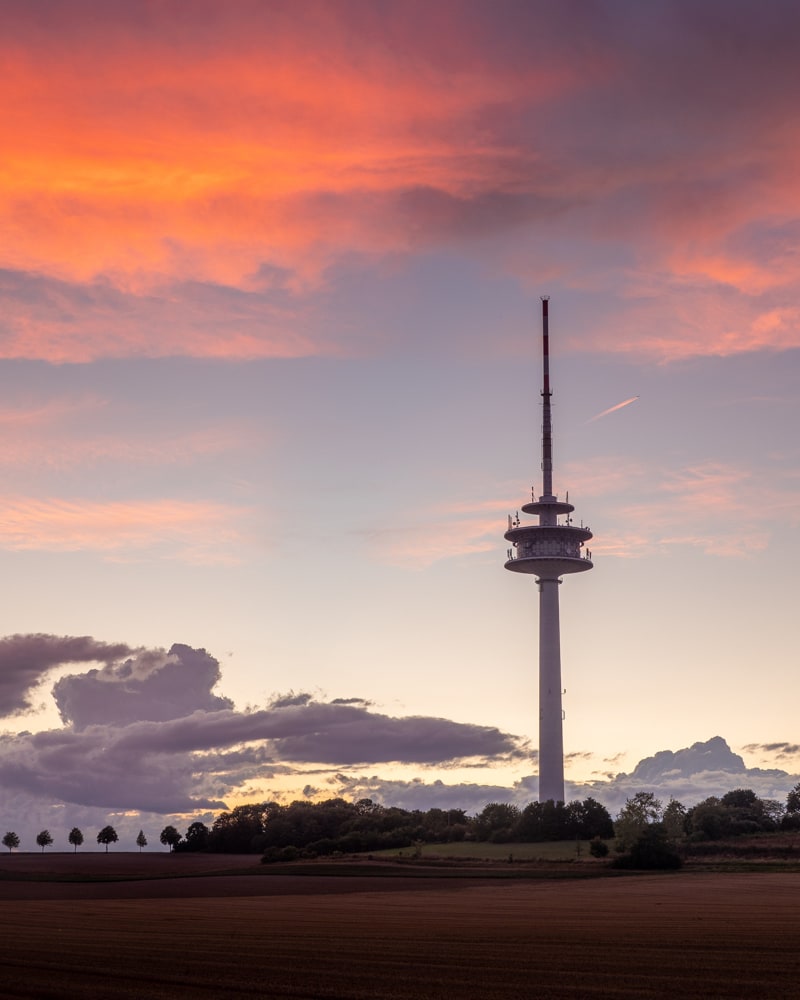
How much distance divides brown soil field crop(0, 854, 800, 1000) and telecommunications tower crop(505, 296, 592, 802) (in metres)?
72.6

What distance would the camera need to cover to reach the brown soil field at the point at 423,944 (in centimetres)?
3244

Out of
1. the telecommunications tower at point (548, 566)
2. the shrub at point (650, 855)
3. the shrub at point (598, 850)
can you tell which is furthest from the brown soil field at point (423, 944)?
the telecommunications tower at point (548, 566)

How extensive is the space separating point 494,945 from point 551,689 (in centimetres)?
12852

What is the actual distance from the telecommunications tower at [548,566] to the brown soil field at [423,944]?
72.6 m

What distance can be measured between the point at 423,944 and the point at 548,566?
5257 inches

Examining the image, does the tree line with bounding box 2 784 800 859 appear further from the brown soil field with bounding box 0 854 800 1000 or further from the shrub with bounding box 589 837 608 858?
the brown soil field with bounding box 0 854 800 1000

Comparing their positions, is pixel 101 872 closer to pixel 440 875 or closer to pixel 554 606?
pixel 440 875

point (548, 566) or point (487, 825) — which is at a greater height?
point (548, 566)

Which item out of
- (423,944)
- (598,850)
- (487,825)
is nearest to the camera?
(423,944)

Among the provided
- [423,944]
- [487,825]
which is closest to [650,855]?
[487,825]

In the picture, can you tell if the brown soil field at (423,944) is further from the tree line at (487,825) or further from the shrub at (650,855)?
the tree line at (487,825)

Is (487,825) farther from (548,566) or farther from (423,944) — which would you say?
(423,944)

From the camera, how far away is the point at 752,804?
16362 centimetres

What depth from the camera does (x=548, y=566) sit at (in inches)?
7018
